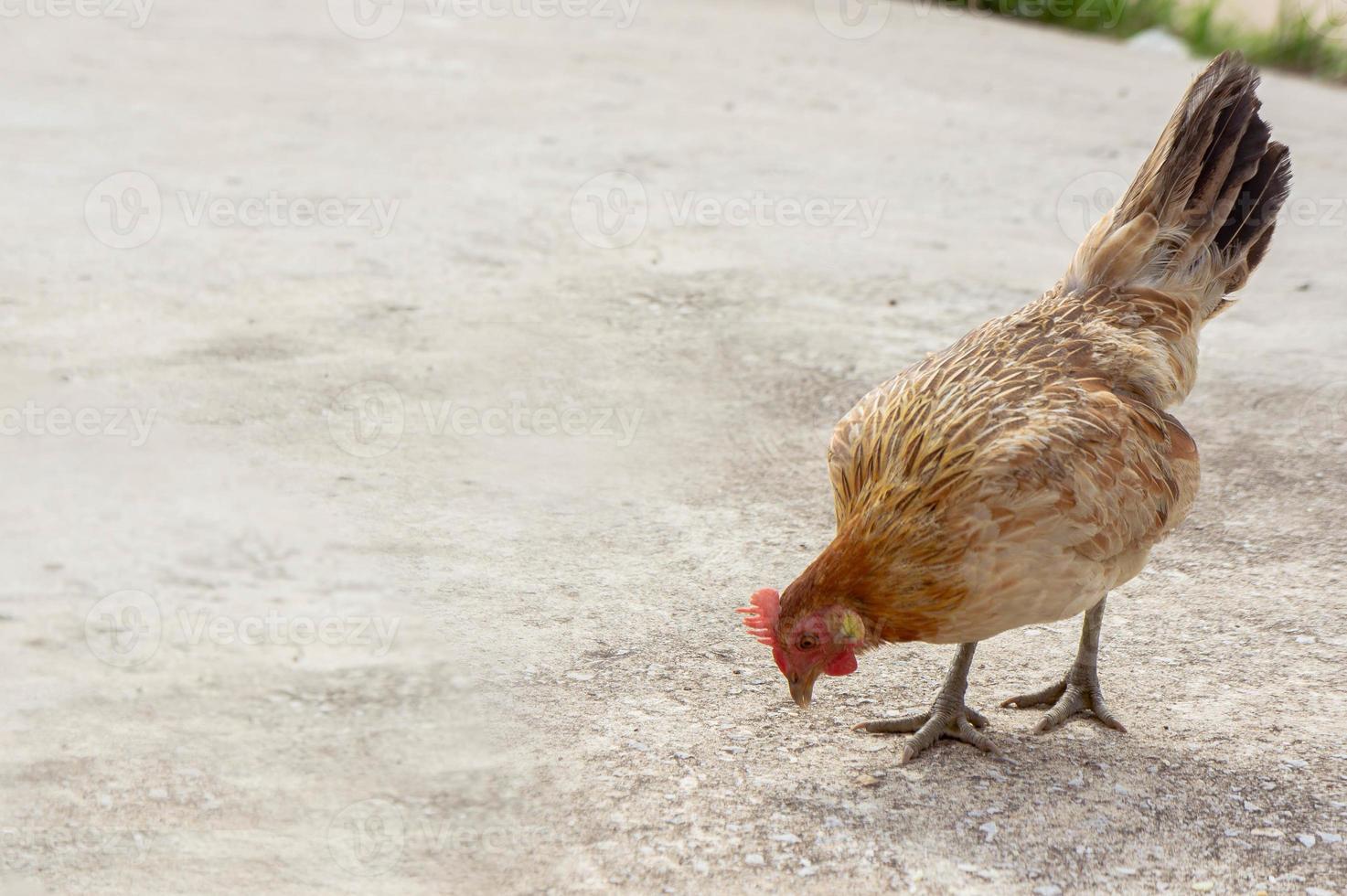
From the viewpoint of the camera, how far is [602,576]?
5176 mm

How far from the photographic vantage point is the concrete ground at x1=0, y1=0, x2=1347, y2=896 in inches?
151

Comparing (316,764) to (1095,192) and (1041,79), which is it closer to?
(1095,192)

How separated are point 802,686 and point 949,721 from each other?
659 millimetres

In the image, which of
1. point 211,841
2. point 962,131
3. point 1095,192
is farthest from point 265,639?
point 962,131
